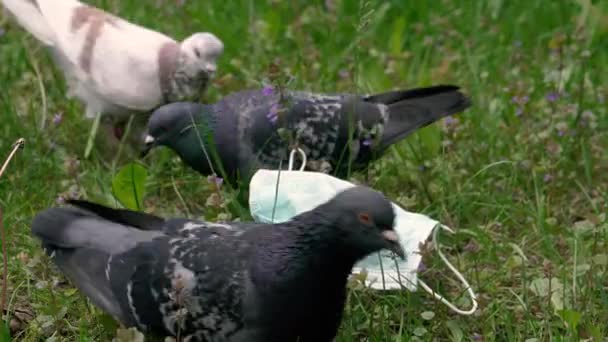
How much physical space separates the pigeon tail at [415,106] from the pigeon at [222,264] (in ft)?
4.50

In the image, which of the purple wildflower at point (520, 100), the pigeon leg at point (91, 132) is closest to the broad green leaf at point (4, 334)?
the pigeon leg at point (91, 132)

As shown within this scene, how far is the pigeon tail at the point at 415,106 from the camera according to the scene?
192 inches

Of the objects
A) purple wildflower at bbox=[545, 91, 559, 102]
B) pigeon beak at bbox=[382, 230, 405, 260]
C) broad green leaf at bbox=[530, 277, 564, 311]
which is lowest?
broad green leaf at bbox=[530, 277, 564, 311]

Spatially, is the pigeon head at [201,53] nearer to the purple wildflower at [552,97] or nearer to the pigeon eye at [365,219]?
the purple wildflower at [552,97]

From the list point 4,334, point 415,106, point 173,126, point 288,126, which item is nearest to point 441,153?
point 415,106

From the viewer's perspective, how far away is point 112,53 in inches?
205

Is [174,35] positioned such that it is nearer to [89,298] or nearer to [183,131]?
[183,131]

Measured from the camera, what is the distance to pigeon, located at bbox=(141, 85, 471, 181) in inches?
186

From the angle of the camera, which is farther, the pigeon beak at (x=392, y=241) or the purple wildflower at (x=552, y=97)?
the purple wildflower at (x=552, y=97)

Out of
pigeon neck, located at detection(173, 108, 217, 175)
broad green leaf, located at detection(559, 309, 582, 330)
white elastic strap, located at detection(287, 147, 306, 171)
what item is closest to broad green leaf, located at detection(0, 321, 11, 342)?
white elastic strap, located at detection(287, 147, 306, 171)

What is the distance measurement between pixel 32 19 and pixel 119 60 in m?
0.55

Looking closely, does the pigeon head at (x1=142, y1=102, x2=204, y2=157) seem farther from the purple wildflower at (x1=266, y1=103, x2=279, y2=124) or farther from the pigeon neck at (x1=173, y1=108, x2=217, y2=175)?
the purple wildflower at (x1=266, y1=103, x2=279, y2=124)

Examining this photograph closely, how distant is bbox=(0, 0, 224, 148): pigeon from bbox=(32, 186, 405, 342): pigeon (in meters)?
1.50

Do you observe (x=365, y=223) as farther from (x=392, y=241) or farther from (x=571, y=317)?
(x=571, y=317)
